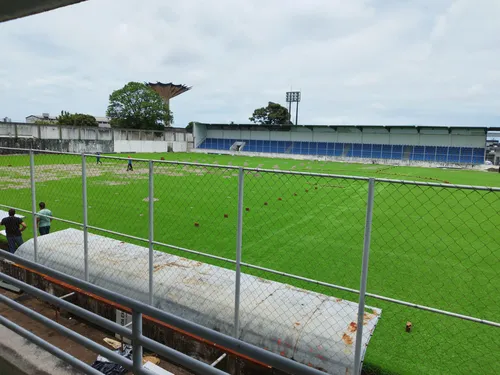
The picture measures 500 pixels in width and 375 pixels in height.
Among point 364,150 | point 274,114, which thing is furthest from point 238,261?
point 274,114

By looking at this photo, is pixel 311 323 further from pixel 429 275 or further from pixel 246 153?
pixel 246 153

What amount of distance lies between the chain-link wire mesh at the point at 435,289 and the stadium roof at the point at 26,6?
4127 millimetres

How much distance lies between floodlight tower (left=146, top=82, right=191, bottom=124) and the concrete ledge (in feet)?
305

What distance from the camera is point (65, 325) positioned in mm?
5855

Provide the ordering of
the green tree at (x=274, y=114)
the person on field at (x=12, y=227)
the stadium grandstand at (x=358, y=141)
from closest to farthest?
1. the person on field at (x=12, y=227)
2. the stadium grandstand at (x=358, y=141)
3. the green tree at (x=274, y=114)

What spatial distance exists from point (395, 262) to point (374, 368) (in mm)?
4404

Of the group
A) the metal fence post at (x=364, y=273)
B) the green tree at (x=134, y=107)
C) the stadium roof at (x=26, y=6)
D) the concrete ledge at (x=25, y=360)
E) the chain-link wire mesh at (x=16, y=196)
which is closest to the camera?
the concrete ledge at (x=25, y=360)

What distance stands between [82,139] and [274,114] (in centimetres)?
4892

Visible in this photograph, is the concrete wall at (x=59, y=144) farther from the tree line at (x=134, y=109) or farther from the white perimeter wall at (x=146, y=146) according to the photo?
the tree line at (x=134, y=109)

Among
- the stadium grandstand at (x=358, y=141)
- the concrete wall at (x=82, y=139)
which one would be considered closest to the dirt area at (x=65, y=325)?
the concrete wall at (x=82, y=139)

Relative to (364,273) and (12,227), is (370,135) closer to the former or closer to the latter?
(12,227)

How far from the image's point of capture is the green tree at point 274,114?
82.9m

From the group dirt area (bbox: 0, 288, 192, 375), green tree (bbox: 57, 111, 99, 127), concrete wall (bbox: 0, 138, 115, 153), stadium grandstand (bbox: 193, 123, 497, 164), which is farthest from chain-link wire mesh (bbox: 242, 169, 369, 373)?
green tree (bbox: 57, 111, 99, 127)

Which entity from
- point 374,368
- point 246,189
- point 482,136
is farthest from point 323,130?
point 374,368
